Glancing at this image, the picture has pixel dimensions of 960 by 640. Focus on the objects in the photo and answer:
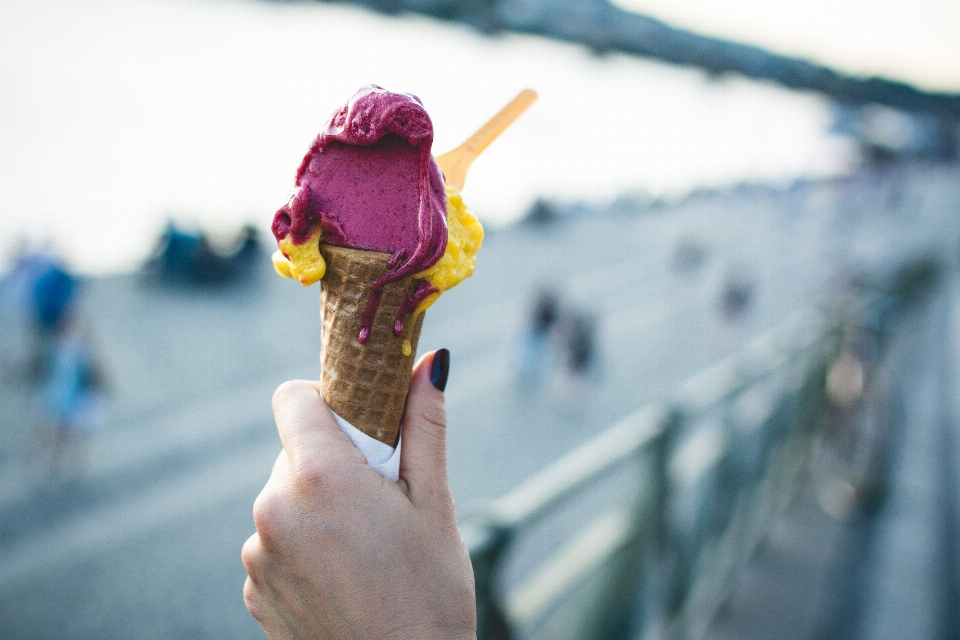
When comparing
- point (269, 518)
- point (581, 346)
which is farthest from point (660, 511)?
point (581, 346)

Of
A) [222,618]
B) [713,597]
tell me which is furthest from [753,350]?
[222,618]

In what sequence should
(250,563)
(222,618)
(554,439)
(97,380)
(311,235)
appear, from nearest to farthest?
1. (250,563)
2. (311,235)
3. (222,618)
4. (97,380)
5. (554,439)

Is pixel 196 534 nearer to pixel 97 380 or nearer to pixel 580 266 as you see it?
pixel 97 380

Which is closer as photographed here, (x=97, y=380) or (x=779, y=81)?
→ (x=97, y=380)

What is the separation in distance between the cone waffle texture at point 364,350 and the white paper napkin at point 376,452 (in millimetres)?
18

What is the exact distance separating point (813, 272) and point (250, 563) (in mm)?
22470

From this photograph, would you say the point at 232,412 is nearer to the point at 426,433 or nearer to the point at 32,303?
the point at 32,303

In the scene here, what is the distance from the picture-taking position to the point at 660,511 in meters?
2.62

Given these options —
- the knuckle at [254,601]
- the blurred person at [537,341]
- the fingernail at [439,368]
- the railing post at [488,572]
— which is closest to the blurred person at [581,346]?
the blurred person at [537,341]

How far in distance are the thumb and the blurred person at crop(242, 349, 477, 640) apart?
0.5 inches

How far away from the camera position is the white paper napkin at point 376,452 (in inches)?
44.1

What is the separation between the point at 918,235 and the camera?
94.0 ft

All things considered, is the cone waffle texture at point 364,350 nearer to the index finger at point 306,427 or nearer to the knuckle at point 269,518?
the index finger at point 306,427

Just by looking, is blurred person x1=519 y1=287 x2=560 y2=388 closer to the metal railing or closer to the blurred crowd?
the metal railing
